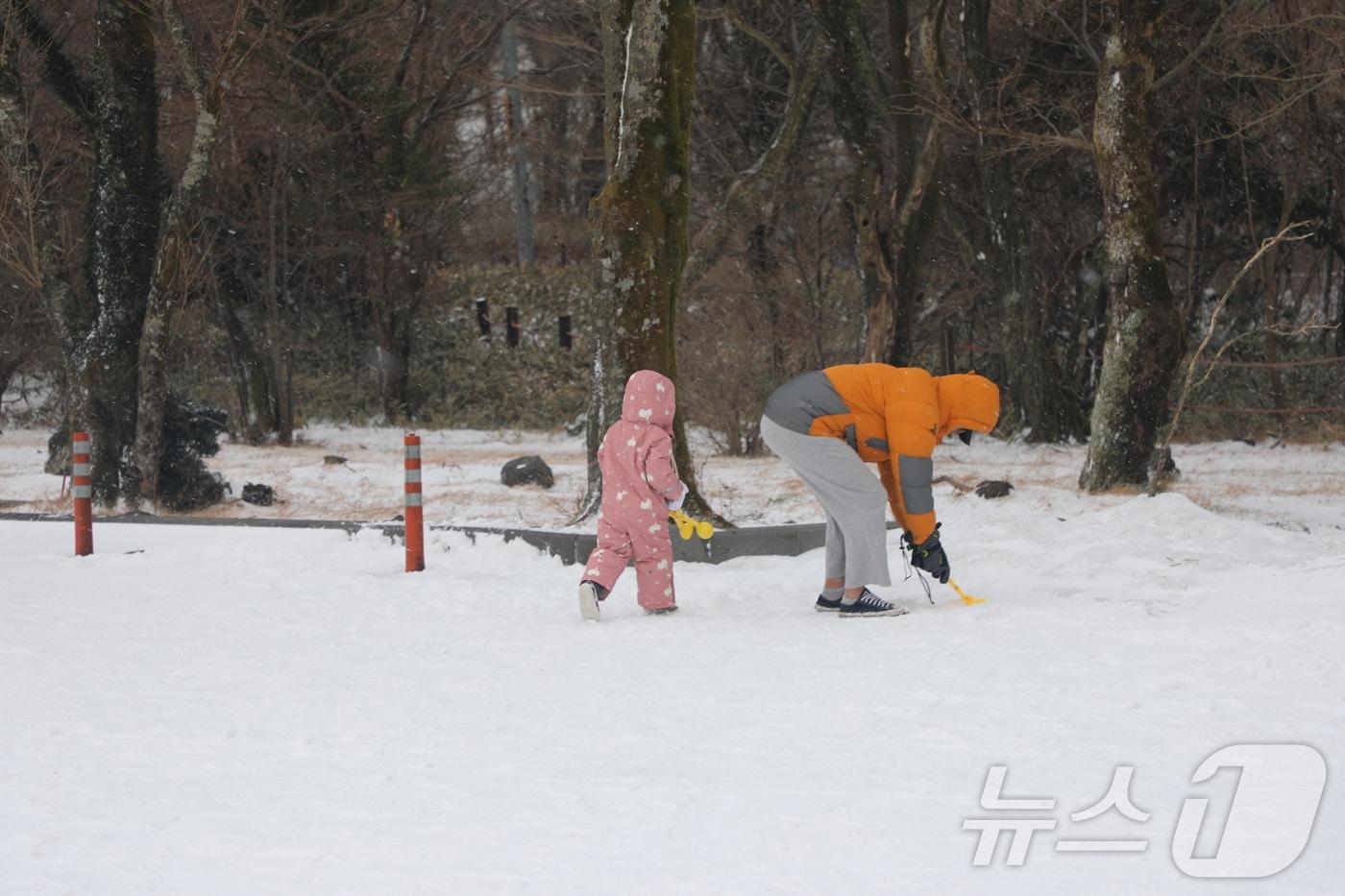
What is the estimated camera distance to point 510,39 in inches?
1246

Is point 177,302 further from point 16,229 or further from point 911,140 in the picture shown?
point 911,140

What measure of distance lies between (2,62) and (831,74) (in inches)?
339

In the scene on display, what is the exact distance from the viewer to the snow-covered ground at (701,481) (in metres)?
12.9

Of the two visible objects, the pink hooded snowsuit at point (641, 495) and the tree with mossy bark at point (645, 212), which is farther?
the tree with mossy bark at point (645, 212)

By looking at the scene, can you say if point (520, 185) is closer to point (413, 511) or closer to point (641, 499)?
point (413, 511)

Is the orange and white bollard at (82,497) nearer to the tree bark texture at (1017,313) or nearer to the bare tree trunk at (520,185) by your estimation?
the tree bark texture at (1017,313)

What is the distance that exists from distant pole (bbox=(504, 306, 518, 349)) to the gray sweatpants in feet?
71.6

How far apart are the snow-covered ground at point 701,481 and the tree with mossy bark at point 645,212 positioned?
1.75 meters

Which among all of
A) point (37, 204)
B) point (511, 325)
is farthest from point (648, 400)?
point (511, 325)

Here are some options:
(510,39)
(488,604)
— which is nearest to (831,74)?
(488,604)

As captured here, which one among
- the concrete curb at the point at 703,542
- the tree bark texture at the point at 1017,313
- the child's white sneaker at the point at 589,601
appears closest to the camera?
the child's white sneaker at the point at 589,601

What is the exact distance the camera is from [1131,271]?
12883 millimetres

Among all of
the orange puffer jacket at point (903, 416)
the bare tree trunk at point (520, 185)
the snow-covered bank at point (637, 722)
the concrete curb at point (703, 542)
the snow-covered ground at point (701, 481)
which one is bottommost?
the snow-covered bank at point (637, 722)

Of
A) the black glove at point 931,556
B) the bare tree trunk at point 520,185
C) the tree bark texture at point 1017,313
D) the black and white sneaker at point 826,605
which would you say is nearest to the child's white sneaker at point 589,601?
the black and white sneaker at point 826,605
